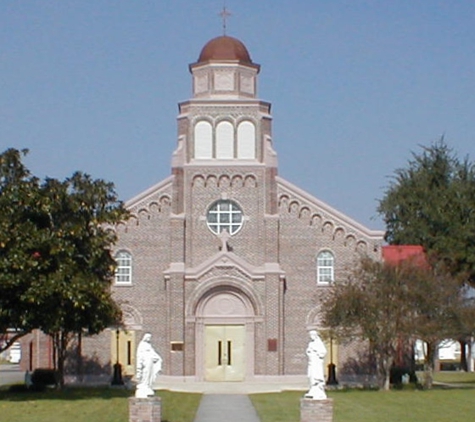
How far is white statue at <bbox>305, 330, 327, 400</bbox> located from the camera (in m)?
27.6

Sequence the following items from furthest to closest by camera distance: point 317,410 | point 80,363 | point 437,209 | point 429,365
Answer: point 437,209 < point 80,363 < point 429,365 < point 317,410

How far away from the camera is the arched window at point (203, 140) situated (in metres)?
54.8

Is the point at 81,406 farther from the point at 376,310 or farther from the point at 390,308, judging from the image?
the point at 390,308

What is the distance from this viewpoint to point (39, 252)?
39250 millimetres

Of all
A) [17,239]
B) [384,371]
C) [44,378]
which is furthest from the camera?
[44,378]

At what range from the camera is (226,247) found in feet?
174

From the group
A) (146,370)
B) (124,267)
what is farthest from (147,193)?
(146,370)

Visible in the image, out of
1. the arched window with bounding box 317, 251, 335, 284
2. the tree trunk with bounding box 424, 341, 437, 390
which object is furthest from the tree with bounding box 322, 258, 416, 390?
the arched window with bounding box 317, 251, 335, 284

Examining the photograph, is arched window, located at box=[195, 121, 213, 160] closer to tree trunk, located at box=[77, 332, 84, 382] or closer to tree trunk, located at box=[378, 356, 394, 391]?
tree trunk, located at box=[77, 332, 84, 382]

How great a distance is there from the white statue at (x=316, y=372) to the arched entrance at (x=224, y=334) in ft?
78.9

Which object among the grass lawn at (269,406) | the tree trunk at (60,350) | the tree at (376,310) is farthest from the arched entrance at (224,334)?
the tree trunk at (60,350)

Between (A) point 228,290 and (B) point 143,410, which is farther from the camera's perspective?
(A) point 228,290

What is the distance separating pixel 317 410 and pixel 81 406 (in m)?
12.3

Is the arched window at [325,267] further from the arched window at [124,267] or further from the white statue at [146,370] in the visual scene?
the white statue at [146,370]
